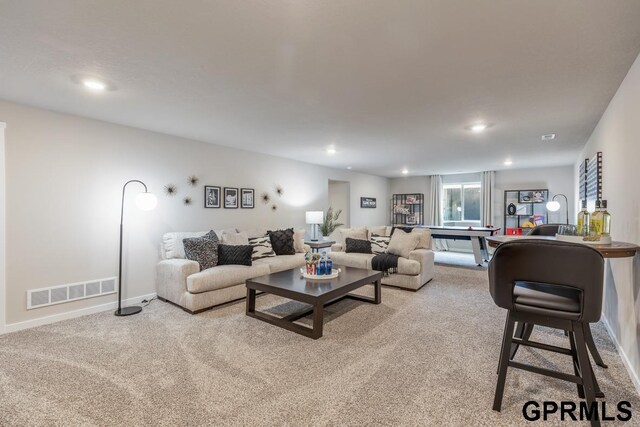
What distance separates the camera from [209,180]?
15.6ft

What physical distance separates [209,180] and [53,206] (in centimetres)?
194

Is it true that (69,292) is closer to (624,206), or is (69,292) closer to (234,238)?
(234,238)

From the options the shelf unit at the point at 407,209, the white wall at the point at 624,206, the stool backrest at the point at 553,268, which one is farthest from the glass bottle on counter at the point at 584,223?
the shelf unit at the point at 407,209

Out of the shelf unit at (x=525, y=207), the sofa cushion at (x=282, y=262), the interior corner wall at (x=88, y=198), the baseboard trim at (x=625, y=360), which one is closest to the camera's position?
the baseboard trim at (x=625, y=360)

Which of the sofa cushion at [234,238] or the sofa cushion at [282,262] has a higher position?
the sofa cushion at [234,238]

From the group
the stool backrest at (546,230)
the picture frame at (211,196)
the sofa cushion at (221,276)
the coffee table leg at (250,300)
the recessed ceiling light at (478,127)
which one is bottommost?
the coffee table leg at (250,300)

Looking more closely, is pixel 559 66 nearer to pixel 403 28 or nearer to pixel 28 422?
pixel 403 28

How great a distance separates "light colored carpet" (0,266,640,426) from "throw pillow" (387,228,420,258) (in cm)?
146

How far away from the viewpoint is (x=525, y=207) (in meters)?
7.68

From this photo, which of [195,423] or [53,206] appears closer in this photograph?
[195,423]

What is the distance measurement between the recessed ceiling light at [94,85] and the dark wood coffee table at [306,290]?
228 cm

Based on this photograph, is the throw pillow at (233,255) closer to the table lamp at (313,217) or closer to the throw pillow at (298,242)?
the throw pillow at (298,242)

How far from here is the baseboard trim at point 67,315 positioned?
9.88ft

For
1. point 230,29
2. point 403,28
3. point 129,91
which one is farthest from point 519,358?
point 129,91
